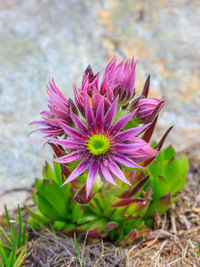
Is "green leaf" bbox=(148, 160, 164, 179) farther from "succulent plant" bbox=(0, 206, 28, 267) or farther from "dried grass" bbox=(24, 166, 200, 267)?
"succulent plant" bbox=(0, 206, 28, 267)

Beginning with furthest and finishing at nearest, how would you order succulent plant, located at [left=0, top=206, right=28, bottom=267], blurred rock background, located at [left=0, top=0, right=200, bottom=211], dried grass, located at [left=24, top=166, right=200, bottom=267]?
blurred rock background, located at [left=0, top=0, right=200, bottom=211]
dried grass, located at [left=24, top=166, right=200, bottom=267]
succulent plant, located at [left=0, top=206, right=28, bottom=267]

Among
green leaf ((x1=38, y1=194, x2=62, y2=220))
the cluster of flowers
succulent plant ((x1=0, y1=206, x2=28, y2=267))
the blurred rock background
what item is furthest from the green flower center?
the blurred rock background

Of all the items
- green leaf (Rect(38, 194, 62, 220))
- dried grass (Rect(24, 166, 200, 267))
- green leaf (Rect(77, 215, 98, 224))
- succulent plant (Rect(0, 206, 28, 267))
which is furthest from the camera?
green leaf (Rect(38, 194, 62, 220))

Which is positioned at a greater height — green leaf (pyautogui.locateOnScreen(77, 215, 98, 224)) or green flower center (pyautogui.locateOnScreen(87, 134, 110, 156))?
green flower center (pyautogui.locateOnScreen(87, 134, 110, 156))

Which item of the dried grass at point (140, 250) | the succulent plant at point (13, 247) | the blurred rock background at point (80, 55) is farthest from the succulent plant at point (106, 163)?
the blurred rock background at point (80, 55)

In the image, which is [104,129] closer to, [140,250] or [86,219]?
[86,219]

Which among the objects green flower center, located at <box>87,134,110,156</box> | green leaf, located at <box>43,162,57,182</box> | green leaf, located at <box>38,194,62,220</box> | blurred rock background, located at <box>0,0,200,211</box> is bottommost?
green leaf, located at <box>38,194,62,220</box>

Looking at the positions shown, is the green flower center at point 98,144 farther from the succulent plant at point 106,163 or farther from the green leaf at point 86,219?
the green leaf at point 86,219

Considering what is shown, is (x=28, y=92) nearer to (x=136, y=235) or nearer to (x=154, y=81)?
(x=154, y=81)
